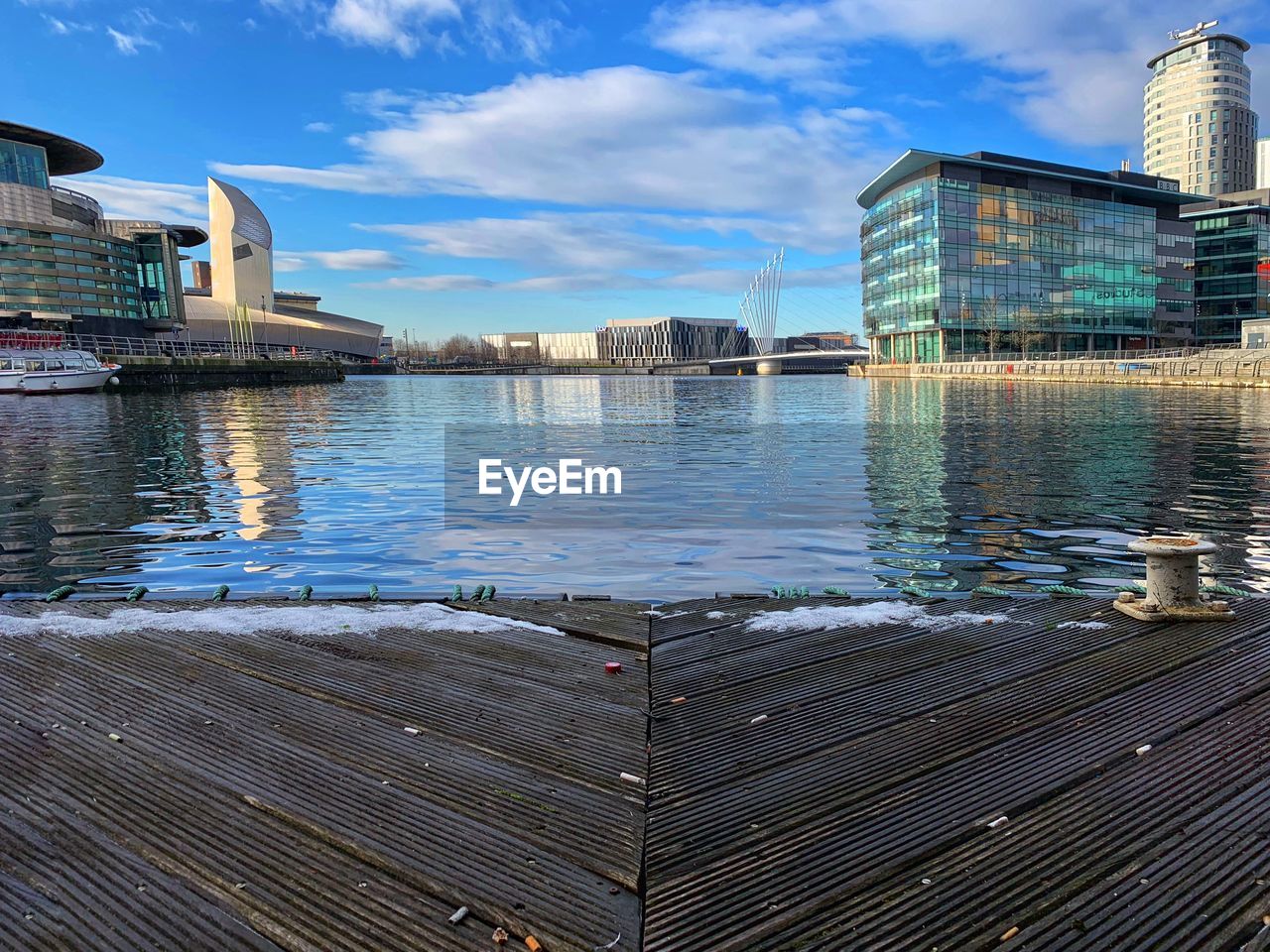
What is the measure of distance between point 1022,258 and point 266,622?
99.7 m

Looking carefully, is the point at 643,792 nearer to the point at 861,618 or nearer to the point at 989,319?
the point at 861,618

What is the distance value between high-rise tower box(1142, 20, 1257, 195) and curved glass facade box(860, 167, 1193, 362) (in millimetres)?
102238

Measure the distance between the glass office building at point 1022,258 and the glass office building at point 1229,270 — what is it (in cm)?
1078

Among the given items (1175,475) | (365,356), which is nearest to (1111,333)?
(1175,475)

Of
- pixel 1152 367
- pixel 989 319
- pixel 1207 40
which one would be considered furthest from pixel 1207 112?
pixel 1152 367

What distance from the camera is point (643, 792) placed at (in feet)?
10.4

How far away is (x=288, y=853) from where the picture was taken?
8.85 feet

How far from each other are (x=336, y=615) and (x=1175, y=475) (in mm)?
15747

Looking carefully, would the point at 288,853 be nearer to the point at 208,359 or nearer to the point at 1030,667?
the point at 1030,667

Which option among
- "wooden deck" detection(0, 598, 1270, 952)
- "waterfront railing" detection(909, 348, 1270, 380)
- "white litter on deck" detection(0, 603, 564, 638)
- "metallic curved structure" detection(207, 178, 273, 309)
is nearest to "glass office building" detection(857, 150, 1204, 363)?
"waterfront railing" detection(909, 348, 1270, 380)

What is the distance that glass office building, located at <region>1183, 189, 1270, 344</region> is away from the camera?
106188mm

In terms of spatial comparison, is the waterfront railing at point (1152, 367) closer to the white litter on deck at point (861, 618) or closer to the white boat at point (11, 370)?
the white litter on deck at point (861, 618)

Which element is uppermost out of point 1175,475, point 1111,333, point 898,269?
point 898,269

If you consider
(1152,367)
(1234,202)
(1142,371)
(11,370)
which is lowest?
(1142,371)
